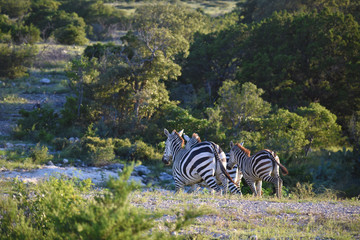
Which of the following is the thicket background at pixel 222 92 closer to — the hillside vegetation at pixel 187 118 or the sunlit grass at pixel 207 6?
the hillside vegetation at pixel 187 118

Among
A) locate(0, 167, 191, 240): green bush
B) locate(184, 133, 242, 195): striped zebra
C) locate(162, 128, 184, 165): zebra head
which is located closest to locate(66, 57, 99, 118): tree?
locate(162, 128, 184, 165): zebra head

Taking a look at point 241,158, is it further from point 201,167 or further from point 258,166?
point 201,167

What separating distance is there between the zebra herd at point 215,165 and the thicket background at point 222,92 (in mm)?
3011

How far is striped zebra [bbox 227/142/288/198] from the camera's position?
10.1m

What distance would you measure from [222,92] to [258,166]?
932 centimetres

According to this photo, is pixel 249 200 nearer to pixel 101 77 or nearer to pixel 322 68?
pixel 101 77

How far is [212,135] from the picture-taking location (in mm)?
16250

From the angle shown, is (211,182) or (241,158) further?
(241,158)

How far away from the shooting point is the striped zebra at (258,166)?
10086 millimetres

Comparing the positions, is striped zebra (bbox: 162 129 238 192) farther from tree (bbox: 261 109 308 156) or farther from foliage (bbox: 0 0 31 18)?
foliage (bbox: 0 0 31 18)

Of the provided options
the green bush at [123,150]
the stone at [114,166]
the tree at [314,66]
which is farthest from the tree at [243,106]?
the stone at [114,166]

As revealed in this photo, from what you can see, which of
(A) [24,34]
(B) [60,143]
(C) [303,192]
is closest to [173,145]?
(C) [303,192]

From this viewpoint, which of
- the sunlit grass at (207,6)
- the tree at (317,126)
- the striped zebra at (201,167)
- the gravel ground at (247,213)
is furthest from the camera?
the sunlit grass at (207,6)

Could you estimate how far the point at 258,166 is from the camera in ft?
33.4
